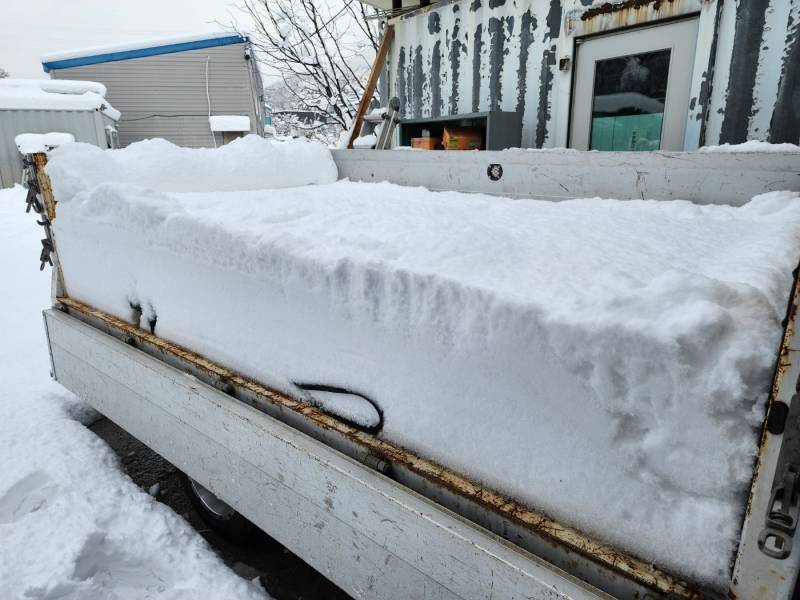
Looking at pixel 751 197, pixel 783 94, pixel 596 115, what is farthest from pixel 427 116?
pixel 751 197

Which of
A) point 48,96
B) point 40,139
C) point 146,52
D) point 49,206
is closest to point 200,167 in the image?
point 49,206

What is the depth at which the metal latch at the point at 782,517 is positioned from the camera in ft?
2.21

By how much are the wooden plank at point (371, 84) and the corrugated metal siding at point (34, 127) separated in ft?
35.4

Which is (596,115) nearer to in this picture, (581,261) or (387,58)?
(387,58)

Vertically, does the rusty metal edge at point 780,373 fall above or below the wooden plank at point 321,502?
above

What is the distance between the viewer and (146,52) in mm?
16453

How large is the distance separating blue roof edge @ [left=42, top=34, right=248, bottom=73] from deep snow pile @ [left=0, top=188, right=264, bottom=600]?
A: 16347 mm

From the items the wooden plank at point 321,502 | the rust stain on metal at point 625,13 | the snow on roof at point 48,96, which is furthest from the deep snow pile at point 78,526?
the snow on roof at point 48,96

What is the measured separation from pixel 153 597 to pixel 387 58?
612 cm

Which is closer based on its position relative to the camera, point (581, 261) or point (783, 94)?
point (581, 261)

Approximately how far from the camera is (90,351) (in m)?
2.17

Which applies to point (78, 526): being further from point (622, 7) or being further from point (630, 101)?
point (622, 7)

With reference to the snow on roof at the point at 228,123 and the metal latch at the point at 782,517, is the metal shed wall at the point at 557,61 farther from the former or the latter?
the snow on roof at the point at 228,123

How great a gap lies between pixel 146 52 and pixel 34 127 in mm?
5328
